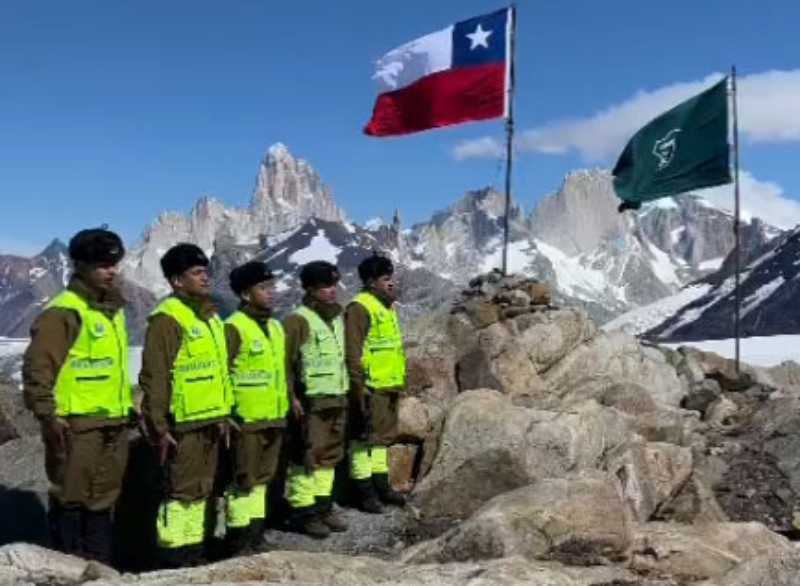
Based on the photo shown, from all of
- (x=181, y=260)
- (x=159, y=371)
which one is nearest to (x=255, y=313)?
(x=181, y=260)

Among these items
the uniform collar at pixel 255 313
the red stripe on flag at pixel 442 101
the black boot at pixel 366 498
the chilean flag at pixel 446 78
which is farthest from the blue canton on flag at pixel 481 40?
the uniform collar at pixel 255 313

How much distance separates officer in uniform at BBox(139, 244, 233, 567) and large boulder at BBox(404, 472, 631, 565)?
2.25m

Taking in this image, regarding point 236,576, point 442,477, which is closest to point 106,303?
point 236,576

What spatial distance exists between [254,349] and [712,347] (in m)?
73.8

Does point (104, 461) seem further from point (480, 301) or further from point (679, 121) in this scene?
point (679, 121)

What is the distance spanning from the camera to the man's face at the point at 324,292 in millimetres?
12492

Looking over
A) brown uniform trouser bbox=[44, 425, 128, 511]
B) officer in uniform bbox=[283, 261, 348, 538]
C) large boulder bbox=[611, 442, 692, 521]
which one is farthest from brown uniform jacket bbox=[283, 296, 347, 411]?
large boulder bbox=[611, 442, 692, 521]

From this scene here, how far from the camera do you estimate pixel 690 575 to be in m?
9.05

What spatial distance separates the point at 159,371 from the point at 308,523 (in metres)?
3.52

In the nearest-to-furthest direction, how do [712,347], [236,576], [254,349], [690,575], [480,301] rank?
1. [236,576]
2. [690,575]
3. [254,349]
4. [480,301]
5. [712,347]

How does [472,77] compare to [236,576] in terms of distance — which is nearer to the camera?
[236,576]

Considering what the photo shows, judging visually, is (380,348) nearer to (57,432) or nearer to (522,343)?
(57,432)

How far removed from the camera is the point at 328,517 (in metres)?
12.4

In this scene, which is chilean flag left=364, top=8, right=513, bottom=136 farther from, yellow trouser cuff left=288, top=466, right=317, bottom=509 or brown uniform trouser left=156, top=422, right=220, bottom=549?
brown uniform trouser left=156, top=422, right=220, bottom=549
